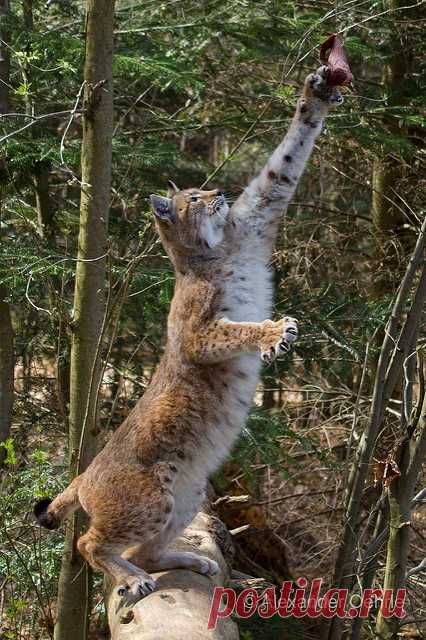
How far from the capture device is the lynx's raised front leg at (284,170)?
17.7 feet

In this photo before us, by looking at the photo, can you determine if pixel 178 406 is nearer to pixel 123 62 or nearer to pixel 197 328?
pixel 197 328

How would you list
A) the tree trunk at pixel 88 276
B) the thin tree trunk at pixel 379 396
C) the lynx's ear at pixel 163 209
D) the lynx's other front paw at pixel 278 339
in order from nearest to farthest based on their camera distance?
the lynx's other front paw at pixel 278 339, the thin tree trunk at pixel 379 396, the lynx's ear at pixel 163 209, the tree trunk at pixel 88 276

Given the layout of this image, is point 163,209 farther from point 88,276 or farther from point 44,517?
point 44,517

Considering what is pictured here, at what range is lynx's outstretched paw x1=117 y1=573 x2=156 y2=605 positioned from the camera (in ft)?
15.7

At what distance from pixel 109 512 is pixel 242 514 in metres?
3.45

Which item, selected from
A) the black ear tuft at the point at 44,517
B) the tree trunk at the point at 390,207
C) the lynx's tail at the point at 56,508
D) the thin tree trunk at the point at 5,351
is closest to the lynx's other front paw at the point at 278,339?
the lynx's tail at the point at 56,508

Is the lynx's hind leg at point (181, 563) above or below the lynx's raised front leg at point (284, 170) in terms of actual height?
below

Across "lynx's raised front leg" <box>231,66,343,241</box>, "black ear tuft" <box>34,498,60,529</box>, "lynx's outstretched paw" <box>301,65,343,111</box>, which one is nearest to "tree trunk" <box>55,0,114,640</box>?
"black ear tuft" <box>34,498,60,529</box>

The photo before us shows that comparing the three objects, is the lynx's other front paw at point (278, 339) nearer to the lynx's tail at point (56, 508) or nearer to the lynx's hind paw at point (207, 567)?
the lynx's hind paw at point (207, 567)

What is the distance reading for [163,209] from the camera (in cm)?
574

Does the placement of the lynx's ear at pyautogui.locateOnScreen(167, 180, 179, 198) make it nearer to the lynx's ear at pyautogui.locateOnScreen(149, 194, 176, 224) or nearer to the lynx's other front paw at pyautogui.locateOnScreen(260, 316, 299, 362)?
the lynx's ear at pyautogui.locateOnScreen(149, 194, 176, 224)

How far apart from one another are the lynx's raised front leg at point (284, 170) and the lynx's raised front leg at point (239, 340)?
77 centimetres

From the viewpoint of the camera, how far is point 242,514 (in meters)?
8.29

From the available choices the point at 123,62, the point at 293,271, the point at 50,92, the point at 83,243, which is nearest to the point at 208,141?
the point at 293,271
